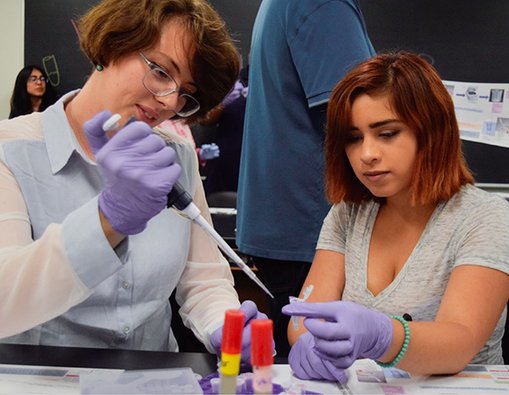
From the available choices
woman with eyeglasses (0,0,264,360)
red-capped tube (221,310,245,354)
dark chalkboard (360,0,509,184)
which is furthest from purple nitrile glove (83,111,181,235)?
dark chalkboard (360,0,509,184)

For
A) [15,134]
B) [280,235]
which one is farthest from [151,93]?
[280,235]

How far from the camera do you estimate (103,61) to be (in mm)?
1225

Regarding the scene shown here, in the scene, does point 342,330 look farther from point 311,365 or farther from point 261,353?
point 261,353

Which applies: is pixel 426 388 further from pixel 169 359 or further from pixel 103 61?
pixel 103 61

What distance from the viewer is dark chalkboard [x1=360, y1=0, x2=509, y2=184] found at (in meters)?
3.72

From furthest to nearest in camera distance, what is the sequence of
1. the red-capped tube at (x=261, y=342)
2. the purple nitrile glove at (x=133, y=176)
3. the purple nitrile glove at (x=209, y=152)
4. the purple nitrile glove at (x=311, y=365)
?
1. the purple nitrile glove at (x=209, y=152)
2. the purple nitrile glove at (x=311, y=365)
3. the purple nitrile glove at (x=133, y=176)
4. the red-capped tube at (x=261, y=342)

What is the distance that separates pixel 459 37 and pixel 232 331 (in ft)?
11.5

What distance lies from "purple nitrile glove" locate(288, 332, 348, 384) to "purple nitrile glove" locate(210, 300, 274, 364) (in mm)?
80

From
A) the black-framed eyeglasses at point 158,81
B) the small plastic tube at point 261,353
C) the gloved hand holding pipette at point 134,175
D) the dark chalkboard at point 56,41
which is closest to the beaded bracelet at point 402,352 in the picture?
the small plastic tube at point 261,353

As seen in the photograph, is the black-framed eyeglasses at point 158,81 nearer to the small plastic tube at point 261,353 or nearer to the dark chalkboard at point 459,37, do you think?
the small plastic tube at point 261,353

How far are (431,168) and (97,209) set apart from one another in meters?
0.69

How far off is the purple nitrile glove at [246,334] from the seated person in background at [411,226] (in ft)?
0.27

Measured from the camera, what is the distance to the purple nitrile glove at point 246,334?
3.36 feet

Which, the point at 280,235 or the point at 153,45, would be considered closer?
the point at 153,45
